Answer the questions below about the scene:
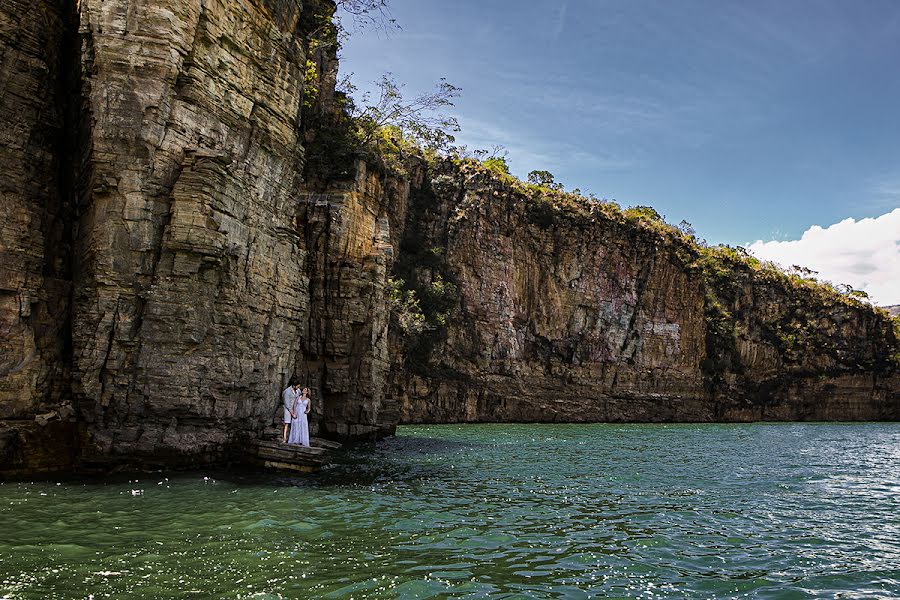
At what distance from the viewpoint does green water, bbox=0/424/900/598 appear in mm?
7836

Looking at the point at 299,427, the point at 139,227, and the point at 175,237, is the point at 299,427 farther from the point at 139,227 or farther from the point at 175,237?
the point at 139,227

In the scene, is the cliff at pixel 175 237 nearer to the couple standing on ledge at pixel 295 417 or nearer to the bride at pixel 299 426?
the couple standing on ledge at pixel 295 417

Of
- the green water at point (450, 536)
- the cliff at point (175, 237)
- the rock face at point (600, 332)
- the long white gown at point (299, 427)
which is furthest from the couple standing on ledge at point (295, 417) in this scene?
the rock face at point (600, 332)

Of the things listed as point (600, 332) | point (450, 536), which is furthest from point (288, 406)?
point (600, 332)

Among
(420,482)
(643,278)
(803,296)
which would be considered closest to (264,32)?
(420,482)

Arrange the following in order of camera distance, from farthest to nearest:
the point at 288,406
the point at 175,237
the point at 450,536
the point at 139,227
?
the point at 288,406 → the point at 175,237 → the point at 139,227 → the point at 450,536

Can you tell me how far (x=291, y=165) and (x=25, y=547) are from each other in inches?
602

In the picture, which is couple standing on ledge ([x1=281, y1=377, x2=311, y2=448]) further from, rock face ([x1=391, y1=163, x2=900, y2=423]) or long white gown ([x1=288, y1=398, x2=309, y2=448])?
rock face ([x1=391, y1=163, x2=900, y2=423])

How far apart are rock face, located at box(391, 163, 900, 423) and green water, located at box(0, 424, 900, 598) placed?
34.3m

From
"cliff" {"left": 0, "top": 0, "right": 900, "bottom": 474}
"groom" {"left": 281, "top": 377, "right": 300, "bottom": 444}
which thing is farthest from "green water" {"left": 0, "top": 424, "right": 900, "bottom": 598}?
"groom" {"left": 281, "top": 377, "right": 300, "bottom": 444}

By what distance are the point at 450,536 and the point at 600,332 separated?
2273 inches

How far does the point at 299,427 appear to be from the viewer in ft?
65.5

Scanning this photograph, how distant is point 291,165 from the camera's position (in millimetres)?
21719

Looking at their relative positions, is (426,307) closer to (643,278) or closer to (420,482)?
(643,278)
